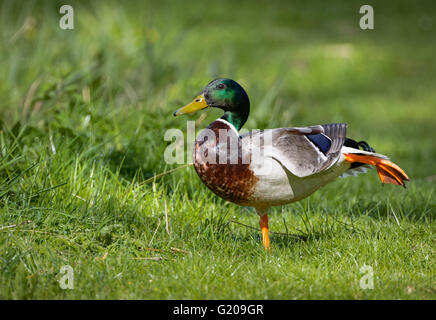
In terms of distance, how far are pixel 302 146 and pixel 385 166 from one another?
459 millimetres

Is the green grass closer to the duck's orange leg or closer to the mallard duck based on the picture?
the duck's orange leg

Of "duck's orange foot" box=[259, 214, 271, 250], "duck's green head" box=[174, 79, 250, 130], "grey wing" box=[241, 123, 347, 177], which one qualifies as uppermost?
"duck's green head" box=[174, 79, 250, 130]

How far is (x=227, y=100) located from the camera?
329 cm

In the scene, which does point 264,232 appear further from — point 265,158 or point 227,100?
point 227,100

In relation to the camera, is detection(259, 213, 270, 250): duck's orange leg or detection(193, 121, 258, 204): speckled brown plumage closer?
detection(193, 121, 258, 204): speckled brown plumage

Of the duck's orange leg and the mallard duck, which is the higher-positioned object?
the mallard duck

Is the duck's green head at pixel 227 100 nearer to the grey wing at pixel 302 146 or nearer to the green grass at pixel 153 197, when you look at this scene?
the grey wing at pixel 302 146

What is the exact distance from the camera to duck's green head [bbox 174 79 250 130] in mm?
3283

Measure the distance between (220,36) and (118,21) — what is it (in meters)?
2.84

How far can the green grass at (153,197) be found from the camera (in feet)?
9.43

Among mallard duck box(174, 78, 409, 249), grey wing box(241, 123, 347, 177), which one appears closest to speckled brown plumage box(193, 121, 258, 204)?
mallard duck box(174, 78, 409, 249)

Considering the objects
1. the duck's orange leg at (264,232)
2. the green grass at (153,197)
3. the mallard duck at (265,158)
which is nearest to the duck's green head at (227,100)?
the mallard duck at (265,158)

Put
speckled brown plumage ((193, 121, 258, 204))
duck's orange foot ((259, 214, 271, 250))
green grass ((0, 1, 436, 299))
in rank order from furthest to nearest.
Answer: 1. duck's orange foot ((259, 214, 271, 250))
2. speckled brown plumage ((193, 121, 258, 204))
3. green grass ((0, 1, 436, 299))

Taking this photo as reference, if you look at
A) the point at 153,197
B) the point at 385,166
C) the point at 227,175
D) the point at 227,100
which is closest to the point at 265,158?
the point at 227,175
